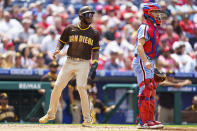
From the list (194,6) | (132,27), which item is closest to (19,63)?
(132,27)

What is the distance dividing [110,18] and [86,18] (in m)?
6.89

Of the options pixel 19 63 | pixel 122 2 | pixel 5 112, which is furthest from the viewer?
pixel 122 2

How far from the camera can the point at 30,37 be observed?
12453 millimetres

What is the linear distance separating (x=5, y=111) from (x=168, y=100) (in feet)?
12.0

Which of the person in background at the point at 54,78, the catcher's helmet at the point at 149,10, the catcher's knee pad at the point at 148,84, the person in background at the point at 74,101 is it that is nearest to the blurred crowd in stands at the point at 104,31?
the person in background at the point at 54,78

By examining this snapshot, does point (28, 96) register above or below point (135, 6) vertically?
below

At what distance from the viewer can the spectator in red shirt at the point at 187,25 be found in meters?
14.1

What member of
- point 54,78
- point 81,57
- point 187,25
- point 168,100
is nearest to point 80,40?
point 81,57

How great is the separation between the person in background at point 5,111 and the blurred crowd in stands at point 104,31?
153 cm

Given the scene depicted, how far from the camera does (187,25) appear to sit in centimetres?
1416

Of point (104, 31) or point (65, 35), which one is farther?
point (104, 31)

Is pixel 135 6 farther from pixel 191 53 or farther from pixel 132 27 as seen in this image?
pixel 191 53

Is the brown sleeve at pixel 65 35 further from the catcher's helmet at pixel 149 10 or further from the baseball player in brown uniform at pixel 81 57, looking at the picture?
the catcher's helmet at pixel 149 10

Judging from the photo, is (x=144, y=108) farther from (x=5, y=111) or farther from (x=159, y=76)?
(x=5, y=111)
